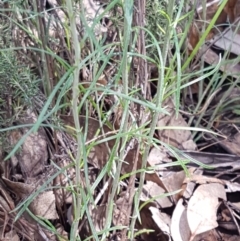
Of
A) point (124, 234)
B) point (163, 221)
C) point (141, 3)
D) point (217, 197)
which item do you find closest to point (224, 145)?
point (217, 197)

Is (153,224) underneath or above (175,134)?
underneath

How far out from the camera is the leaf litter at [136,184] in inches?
44.1

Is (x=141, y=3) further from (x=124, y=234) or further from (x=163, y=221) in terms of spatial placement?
(x=163, y=221)

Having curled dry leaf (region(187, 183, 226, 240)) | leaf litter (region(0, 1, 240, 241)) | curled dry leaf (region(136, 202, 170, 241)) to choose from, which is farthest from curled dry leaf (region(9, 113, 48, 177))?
curled dry leaf (region(187, 183, 226, 240))

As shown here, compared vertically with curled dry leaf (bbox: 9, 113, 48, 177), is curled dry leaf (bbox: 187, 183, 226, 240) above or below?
below

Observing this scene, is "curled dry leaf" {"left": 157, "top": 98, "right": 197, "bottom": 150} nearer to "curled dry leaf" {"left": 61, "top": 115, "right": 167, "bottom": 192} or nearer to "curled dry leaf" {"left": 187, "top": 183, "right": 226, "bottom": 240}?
"curled dry leaf" {"left": 187, "top": 183, "right": 226, "bottom": 240}

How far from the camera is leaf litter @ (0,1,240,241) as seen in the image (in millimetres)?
1119

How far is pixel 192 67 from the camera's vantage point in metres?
1.36

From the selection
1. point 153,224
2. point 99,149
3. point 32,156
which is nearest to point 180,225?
point 153,224

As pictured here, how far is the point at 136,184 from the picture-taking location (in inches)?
50.6

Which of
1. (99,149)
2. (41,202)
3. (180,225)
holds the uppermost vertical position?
(99,149)

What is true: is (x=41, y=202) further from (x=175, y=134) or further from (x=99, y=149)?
(x=175, y=134)

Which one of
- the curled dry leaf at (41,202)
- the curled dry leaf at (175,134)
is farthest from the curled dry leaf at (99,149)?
the curled dry leaf at (175,134)

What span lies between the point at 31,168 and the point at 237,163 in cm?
57
